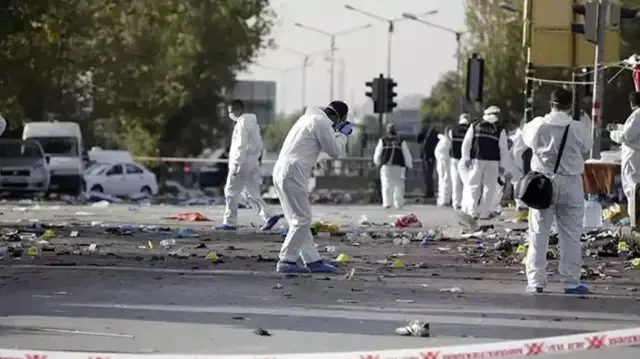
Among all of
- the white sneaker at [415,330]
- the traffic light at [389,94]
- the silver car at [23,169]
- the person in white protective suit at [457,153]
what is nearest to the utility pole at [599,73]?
the person in white protective suit at [457,153]

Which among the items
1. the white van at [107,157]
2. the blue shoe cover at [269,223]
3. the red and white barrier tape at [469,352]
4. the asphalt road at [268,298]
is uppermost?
the red and white barrier tape at [469,352]

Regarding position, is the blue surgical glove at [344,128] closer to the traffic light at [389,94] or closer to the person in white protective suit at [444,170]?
the person in white protective suit at [444,170]

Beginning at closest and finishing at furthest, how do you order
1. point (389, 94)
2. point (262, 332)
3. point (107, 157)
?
1. point (262, 332)
2. point (389, 94)
3. point (107, 157)

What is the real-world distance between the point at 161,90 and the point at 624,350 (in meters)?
56.8

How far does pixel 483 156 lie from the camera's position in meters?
27.2

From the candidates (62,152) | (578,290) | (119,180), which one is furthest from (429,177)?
(578,290)

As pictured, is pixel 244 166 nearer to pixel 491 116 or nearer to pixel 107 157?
pixel 491 116

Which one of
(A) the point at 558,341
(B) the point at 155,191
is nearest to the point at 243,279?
(A) the point at 558,341

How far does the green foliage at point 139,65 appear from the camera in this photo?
51750 millimetres

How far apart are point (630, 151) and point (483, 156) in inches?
193

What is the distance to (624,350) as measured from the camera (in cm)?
1105

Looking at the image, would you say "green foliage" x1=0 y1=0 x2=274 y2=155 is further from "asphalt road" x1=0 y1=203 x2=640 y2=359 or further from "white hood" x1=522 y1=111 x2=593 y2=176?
"white hood" x1=522 y1=111 x2=593 y2=176

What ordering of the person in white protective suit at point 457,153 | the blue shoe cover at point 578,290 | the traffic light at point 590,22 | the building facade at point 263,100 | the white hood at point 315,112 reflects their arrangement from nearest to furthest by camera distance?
1. the blue shoe cover at point 578,290
2. the white hood at point 315,112
3. the traffic light at point 590,22
4. the person in white protective suit at point 457,153
5. the building facade at point 263,100

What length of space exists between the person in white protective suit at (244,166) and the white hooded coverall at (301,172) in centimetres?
660
